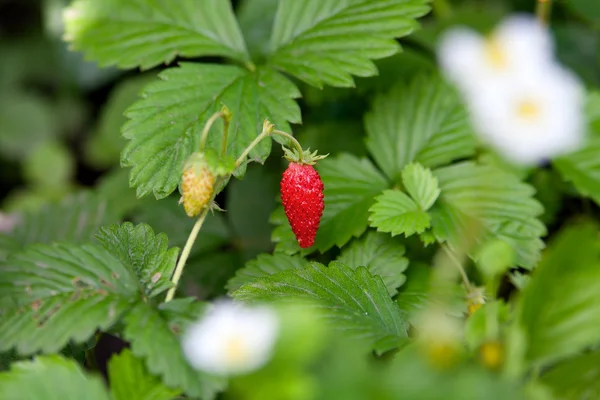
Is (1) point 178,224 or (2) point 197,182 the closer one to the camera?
(2) point 197,182

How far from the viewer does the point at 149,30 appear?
168 centimetres

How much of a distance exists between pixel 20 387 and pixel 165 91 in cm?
77

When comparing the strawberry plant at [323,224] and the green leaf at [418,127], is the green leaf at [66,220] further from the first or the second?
the green leaf at [418,127]

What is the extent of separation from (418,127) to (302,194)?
1.72ft

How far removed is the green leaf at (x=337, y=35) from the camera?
1.58 m

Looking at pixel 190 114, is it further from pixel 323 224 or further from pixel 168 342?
pixel 168 342

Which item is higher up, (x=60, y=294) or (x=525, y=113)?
(x=525, y=113)

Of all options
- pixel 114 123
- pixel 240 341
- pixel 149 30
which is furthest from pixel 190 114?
pixel 114 123

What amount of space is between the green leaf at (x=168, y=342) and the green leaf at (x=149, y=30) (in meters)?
0.70

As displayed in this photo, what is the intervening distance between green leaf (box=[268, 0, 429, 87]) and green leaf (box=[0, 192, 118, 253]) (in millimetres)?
701

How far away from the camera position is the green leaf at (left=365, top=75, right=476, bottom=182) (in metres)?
1.64

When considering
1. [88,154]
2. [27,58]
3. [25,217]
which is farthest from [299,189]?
[27,58]

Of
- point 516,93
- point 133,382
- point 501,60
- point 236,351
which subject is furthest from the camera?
point 501,60

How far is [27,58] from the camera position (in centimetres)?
311
